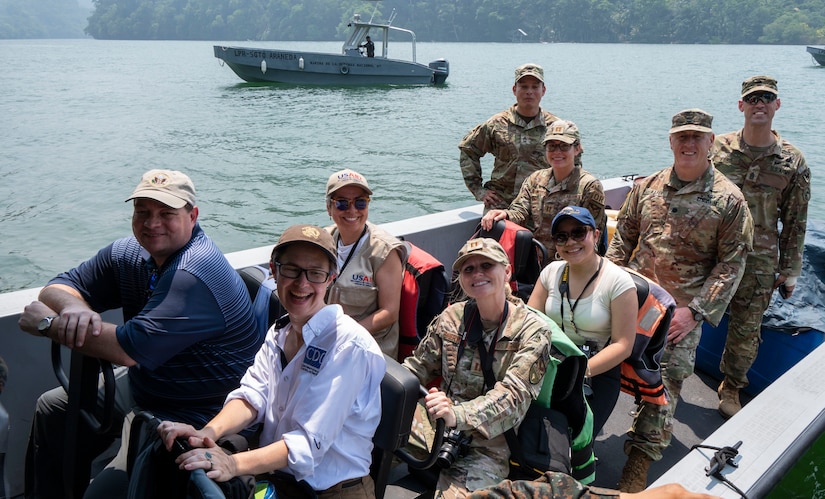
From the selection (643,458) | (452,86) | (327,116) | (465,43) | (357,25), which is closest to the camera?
(643,458)

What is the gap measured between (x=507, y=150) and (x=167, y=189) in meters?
2.93

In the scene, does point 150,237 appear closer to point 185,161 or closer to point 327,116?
point 185,161

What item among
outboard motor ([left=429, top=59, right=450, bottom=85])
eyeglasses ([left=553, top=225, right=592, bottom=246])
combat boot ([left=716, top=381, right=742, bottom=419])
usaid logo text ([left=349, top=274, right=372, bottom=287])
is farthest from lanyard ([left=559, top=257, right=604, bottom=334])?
outboard motor ([left=429, top=59, right=450, bottom=85])

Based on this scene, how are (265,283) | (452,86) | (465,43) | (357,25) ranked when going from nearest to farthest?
(265,283), (357,25), (452,86), (465,43)

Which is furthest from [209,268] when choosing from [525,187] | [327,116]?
[327,116]

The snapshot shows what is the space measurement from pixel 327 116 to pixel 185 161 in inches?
297

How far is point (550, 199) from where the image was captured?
13.1 feet

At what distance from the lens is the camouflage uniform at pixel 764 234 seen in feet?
12.7

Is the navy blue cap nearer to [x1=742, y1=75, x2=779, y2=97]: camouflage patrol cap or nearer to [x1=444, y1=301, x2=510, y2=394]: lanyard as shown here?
[x1=444, y1=301, x2=510, y2=394]: lanyard

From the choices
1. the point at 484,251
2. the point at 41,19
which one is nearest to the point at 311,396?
the point at 484,251

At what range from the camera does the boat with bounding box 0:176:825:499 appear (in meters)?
2.28

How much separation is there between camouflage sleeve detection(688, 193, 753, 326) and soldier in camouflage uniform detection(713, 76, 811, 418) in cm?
74

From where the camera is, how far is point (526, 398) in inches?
90.9

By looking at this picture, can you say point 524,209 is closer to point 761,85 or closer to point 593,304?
point 593,304
